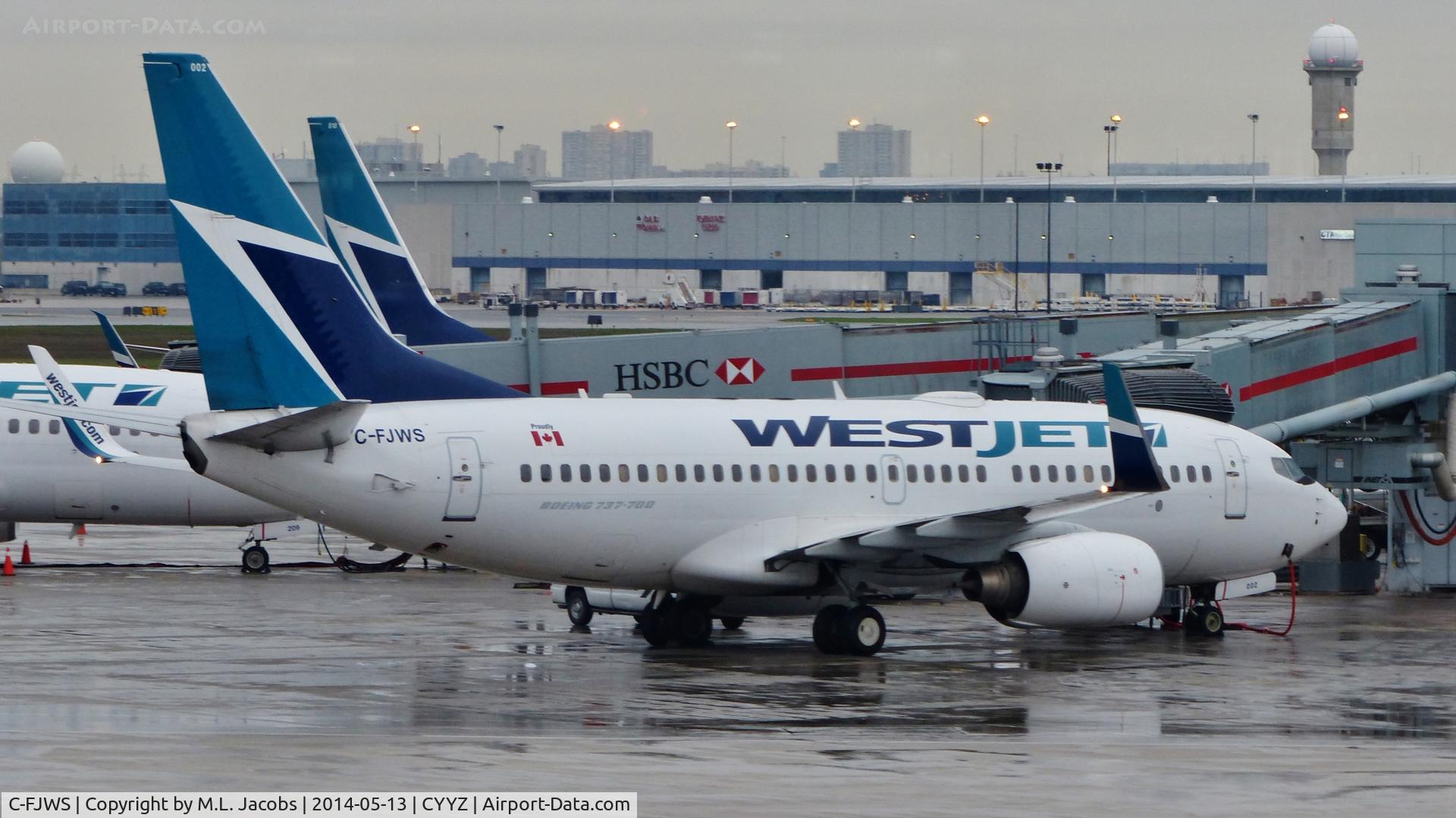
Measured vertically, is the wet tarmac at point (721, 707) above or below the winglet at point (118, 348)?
below

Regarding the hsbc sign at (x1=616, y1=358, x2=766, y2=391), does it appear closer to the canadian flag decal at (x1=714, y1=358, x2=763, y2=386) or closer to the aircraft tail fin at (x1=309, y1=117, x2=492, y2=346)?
the canadian flag decal at (x1=714, y1=358, x2=763, y2=386)

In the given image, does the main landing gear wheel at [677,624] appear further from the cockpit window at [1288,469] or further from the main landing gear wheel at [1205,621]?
the cockpit window at [1288,469]

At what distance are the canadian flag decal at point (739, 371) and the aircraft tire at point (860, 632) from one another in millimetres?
13360

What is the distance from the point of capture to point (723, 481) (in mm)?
25297

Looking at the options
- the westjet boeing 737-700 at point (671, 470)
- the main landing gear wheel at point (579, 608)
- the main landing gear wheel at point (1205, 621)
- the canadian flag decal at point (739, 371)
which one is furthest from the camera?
the canadian flag decal at point (739, 371)

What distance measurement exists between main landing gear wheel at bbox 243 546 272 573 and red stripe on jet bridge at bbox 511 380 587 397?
5.53 metres

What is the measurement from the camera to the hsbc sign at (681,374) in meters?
37.6

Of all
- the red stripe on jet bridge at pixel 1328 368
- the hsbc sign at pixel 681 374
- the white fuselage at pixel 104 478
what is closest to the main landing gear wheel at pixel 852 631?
the red stripe on jet bridge at pixel 1328 368

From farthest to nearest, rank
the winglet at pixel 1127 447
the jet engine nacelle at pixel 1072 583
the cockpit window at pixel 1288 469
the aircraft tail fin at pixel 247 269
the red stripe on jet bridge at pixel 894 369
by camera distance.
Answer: the red stripe on jet bridge at pixel 894 369 → the cockpit window at pixel 1288 469 → the jet engine nacelle at pixel 1072 583 → the winglet at pixel 1127 447 → the aircraft tail fin at pixel 247 269

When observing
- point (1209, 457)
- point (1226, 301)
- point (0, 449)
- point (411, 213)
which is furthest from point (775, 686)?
point (411, 213)

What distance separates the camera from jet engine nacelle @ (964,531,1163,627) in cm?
2477

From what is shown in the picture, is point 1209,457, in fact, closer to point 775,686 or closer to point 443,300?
point 775,686

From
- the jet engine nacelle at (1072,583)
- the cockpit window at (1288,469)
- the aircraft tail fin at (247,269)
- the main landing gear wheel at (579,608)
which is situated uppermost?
the aircraft tail fin at (247,269)

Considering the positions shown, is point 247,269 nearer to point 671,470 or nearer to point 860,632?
point 671,470
